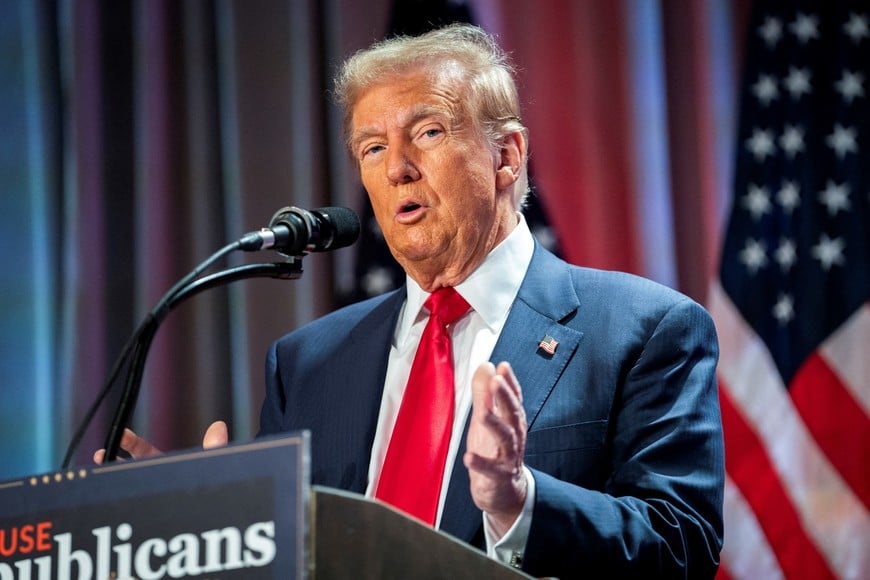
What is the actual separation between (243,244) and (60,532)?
0.54 m

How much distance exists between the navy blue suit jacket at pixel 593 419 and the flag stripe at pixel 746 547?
1.32m

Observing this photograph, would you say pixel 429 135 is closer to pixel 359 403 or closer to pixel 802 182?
pixel 359 403

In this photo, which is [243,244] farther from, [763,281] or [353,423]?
[763,281]

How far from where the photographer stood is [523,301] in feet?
7.31

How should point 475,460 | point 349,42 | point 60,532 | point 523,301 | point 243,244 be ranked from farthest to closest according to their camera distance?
point 349,42 < point 523,301 < point 243,244 < point 475,460 < point 60,532

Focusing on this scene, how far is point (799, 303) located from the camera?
135 inches

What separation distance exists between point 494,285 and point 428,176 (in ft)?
0.86

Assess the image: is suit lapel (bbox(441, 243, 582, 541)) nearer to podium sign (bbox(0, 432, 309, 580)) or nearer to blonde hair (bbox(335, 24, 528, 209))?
blonde hair (bbox(335, 24, 528, 209))

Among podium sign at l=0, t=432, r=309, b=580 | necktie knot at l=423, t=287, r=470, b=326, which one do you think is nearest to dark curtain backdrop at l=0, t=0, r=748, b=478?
necktie knot at l=423, t=287, r=470, b=326

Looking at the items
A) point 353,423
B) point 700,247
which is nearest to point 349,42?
point 700,247

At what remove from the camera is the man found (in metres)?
1.73

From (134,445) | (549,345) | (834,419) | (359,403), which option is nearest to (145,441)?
(134,445)

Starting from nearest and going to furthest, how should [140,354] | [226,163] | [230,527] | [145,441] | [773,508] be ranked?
[230,527]
[140,354]
[145,441]
[773,508]
[226,163]

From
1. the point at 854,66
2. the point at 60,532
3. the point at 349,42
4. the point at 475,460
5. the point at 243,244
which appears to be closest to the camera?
the point at 60,532
